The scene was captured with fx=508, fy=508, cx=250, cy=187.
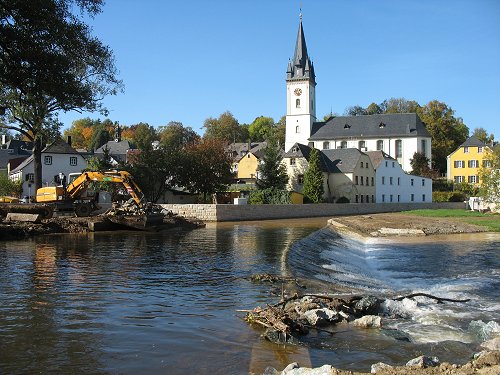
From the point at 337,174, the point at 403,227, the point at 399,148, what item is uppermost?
the point at 399,148

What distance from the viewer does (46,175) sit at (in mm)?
65688

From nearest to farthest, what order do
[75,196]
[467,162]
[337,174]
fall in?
1. [75,196]
2. [337,174]
3. [467,162]

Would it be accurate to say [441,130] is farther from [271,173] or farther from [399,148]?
[271,173]

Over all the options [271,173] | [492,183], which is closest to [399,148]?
[271,173]

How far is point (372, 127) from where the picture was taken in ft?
328

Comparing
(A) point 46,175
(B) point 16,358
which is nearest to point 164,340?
(B) point 16,358

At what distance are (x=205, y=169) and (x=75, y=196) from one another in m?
25.5

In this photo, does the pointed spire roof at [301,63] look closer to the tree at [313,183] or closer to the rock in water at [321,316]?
the tree at [313,183]

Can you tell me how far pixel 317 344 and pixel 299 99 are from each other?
315 ft

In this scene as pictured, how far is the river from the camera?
783 centimetres

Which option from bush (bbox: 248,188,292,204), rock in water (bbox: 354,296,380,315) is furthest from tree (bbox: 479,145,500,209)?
rock in water (bbox: 354,296,380,315)

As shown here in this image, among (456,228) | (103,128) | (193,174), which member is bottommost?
(456,228)

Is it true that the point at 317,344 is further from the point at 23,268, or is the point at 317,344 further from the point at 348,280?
the point at 23,268

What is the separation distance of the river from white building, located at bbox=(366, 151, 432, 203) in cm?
5744
